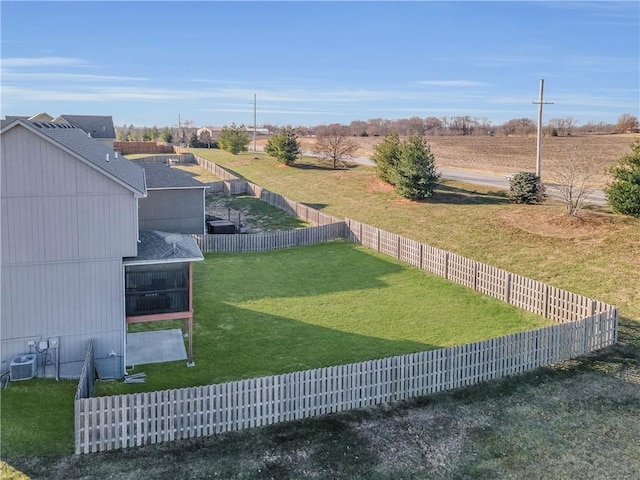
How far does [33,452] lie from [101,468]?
1.66 m

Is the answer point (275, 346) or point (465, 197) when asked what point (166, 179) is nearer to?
point (275, 346)

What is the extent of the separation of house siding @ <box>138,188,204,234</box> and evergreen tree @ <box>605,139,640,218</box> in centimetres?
2258

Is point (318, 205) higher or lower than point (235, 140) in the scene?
lower

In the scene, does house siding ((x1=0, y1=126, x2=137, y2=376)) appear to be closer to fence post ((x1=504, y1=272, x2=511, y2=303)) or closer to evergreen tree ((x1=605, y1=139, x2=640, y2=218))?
fence post ((x1=504, y1=272, x2=511, y2=303))

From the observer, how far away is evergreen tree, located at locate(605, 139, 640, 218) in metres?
27.6

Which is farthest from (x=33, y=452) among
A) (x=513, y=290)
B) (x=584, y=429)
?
(x=513, y=290)

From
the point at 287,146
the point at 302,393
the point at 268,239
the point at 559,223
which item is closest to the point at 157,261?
the point at 302,393

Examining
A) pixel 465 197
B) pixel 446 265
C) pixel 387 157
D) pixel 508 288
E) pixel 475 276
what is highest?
pixel 387 157

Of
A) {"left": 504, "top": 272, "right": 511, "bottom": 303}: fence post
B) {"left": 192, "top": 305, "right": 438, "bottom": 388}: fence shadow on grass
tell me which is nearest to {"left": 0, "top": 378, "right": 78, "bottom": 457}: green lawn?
{"left": 192, "top": 305, "right": 438, "bottom": 388}: fence shadow on grass

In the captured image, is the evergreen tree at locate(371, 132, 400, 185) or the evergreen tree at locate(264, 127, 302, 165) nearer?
the evergreen tree at locate(371, 132, 400, 185)

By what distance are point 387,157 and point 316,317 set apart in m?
26.5

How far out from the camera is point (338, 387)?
1298 centimetres

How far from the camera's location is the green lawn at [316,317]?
15758mm

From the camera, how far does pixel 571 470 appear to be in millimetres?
11016
